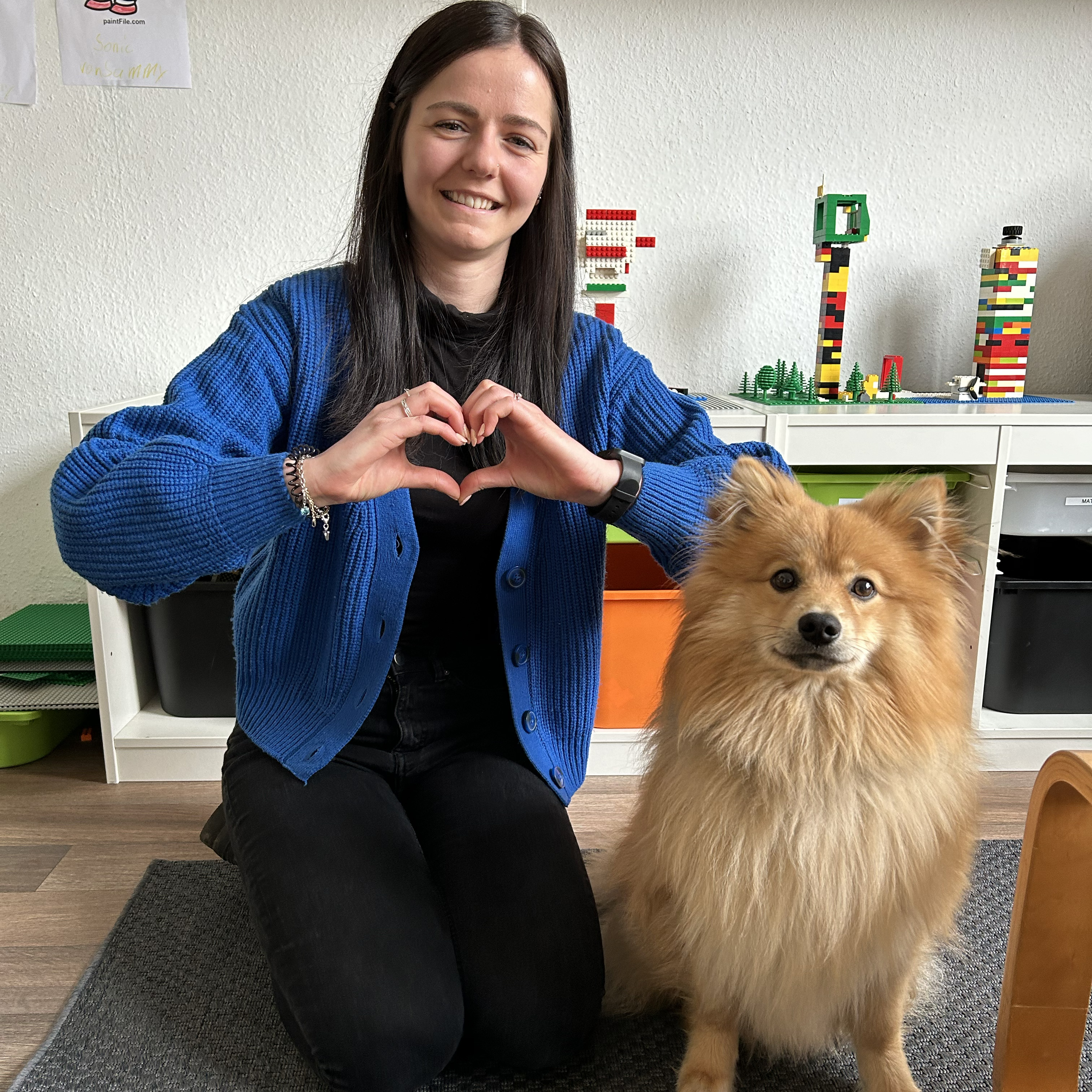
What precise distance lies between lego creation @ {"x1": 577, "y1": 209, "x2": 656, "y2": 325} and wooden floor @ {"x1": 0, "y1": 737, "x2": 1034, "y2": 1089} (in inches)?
45.7

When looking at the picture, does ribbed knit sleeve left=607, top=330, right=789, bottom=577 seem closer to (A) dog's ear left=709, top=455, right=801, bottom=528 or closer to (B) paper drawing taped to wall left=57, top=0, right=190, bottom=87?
(A) dog's ear left=709, top=455, right=801, bottom=528

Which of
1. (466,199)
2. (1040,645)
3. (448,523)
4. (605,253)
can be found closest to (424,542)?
(448,523)

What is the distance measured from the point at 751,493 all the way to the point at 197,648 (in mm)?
1455

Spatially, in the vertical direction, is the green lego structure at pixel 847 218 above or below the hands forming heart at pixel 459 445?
above

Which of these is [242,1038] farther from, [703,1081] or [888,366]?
[888,366]

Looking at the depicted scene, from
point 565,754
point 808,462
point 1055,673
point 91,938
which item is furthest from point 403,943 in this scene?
point 1055,673

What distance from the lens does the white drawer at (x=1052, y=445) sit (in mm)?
1950

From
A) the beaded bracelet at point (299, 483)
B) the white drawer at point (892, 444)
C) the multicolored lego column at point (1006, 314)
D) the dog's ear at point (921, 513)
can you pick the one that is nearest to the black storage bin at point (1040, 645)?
the white drawer at point (892, 444)

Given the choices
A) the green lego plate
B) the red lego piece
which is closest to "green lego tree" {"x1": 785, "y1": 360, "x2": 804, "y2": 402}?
the red lego piece

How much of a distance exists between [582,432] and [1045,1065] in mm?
954

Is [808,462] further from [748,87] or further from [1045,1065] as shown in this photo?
[1045,1065]

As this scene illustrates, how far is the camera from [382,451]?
3.42 ft

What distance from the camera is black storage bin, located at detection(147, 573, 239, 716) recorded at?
2.00 m

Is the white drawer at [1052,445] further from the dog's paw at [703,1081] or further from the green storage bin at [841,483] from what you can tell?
the dog's paw at [703,1081]
